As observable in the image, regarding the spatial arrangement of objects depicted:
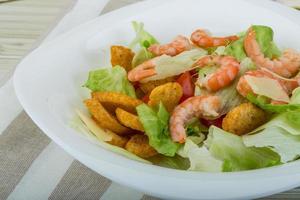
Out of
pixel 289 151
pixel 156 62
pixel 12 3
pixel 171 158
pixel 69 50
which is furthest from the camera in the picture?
pixel 12 3

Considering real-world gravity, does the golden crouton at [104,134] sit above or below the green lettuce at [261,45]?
below

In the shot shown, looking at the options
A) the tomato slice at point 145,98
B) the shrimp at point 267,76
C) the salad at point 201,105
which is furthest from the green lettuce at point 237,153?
the tomato slice at point 145,98

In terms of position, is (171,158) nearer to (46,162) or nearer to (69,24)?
(46,162)

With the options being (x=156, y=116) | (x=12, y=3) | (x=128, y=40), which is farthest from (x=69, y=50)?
(x=12, y=3)

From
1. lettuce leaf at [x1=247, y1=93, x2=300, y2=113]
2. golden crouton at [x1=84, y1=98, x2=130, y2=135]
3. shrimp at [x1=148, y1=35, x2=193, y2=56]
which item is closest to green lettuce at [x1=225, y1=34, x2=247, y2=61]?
shrimp at [x1=148, y1=35, x2=193, y2=56]

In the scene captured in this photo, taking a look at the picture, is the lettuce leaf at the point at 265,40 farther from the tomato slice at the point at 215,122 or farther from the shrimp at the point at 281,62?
the tomato slice at the point at 215,122

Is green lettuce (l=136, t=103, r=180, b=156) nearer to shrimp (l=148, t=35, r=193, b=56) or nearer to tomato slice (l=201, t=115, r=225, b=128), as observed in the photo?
tomato slice (l=201, t=115, r=225, b=128)
